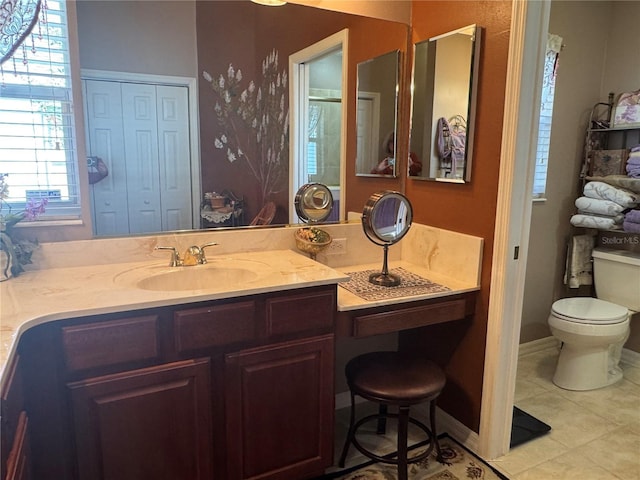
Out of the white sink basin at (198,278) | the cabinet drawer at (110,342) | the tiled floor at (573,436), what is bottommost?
the tiled floor at (573,436)

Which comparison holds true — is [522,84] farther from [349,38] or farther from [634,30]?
[634,30]

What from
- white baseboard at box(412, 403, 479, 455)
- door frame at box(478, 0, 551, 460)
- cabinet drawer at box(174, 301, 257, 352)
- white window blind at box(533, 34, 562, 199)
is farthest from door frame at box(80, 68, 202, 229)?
white window blind at box(533, 34, 562, 199)

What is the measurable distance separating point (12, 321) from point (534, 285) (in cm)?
293

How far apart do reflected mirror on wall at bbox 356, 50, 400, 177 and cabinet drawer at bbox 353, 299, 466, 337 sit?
2.54ft

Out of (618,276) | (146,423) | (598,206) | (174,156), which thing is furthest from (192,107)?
(618,276)

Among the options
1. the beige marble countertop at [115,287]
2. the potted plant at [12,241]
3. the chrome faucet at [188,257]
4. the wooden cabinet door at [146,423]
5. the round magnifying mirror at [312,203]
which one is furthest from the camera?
the round magnifying mirror at [312,203]

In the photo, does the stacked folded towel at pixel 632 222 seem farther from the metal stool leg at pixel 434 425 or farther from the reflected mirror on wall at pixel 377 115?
the metal stool leg at pixel 434 425

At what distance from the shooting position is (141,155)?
1.81m

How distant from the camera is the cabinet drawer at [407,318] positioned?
Result: 5.81ft

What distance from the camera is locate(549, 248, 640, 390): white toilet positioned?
256 cm

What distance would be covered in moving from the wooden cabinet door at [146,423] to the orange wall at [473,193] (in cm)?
118

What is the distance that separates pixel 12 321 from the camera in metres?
1.17

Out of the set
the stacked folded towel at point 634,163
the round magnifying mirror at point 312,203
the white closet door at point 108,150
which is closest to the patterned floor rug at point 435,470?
the round magnifying mirror at point 312,203

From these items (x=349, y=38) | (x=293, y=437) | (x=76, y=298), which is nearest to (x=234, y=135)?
(x=349, y=38)
